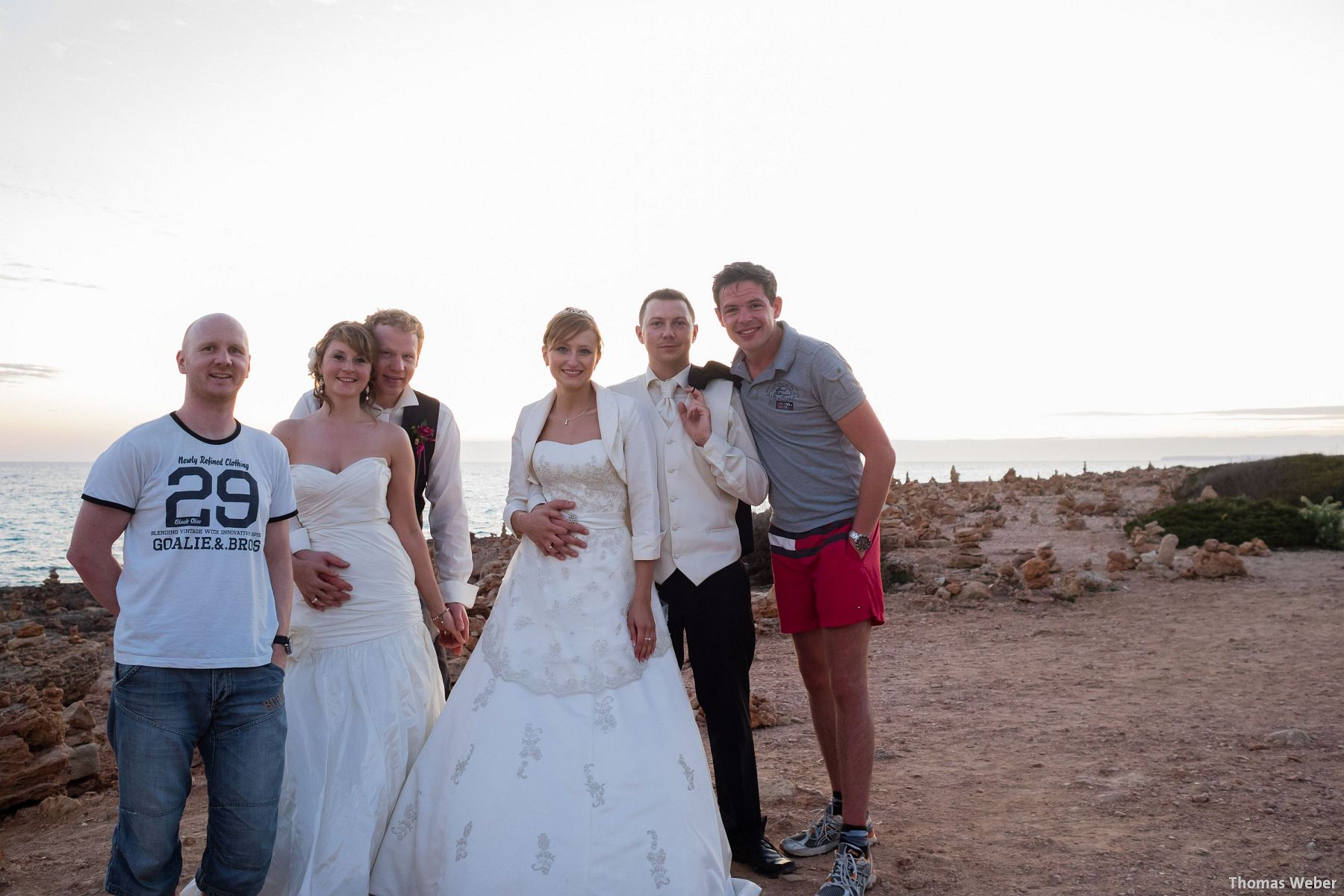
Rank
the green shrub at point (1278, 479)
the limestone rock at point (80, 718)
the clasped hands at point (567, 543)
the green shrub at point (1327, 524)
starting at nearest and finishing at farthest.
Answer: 1. the clasped hands at point (567, 543)
2. the limestone rock at point (80, 718)
3. the green shrub at point (1327, 524)
4. the green shrub at point (1278, 479)

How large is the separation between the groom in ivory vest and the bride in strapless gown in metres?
1.12

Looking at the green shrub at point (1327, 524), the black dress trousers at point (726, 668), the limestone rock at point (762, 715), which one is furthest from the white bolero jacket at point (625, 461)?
the green shrub at point (1327, 524)

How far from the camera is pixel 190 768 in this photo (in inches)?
108

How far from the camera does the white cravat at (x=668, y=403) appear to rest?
395cm

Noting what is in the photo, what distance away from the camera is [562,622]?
3.62 meters

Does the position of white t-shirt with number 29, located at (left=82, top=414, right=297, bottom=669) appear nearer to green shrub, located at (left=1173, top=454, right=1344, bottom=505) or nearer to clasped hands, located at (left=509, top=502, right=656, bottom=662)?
clasped hands, located at (left=509, top=502, right=656, bottom=662)

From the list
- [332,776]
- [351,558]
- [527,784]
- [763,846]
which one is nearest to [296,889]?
[332,776]

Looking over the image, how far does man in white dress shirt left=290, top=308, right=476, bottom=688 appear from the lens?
396cm

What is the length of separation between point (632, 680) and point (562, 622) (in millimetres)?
375

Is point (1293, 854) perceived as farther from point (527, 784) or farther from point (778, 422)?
point (527, 784)

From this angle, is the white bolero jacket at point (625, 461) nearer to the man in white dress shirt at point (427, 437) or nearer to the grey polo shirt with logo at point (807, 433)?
the man in white dress shirt at point (427, 437)

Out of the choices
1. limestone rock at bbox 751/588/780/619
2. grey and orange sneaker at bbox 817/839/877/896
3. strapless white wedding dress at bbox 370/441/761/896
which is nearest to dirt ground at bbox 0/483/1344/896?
grey and orange sneaker at bbox 817/839/877/896

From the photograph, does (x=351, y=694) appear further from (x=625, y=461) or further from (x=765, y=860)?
(x=765, y=860)

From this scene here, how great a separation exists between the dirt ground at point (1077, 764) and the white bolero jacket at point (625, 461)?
158 centimetres
